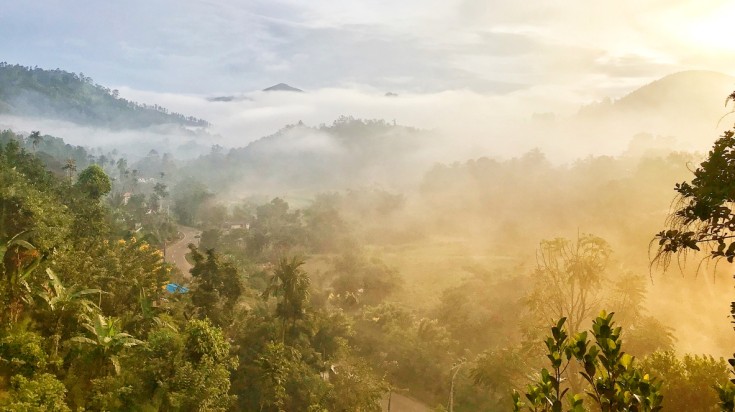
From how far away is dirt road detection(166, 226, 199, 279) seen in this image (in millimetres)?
73137

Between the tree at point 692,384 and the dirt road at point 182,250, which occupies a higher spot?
the tree at point 692,384

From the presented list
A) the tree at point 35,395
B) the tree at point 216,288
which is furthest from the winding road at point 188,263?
the tree at point 35,395

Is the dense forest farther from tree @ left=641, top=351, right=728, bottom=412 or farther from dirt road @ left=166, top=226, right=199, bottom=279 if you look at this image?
dirt road @ left=166, top=226, right=199, bottom=279

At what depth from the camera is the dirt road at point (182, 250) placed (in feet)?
240

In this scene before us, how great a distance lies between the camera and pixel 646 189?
81438 mm

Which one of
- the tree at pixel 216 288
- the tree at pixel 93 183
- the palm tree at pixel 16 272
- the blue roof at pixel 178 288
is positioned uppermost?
the tree at pixel 93 183

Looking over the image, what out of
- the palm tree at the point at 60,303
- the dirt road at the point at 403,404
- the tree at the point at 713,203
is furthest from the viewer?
the dirt road at the point at 403,404

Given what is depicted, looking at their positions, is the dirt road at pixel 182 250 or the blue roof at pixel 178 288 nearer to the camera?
the blue roof at pixel 178 288

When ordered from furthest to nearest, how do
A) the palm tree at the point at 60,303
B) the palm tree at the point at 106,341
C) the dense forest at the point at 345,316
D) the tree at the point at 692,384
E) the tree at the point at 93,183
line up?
the tree at the point at 93,183 < the palm tree at the point at 60,303 < the palm tree at the point at 106,341 < the tree at the point at 692,384 < the dense forest at the point at 345,316

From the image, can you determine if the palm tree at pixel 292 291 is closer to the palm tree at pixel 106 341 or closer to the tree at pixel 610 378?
the palm tree at pixel 106 341

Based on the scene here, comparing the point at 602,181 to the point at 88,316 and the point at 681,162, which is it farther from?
the point at 88,316

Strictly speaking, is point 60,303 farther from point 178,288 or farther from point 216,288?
point 178,288

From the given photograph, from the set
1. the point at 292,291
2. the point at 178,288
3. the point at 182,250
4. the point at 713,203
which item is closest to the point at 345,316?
the point at 292,291

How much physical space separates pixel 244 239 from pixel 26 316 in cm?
6331
